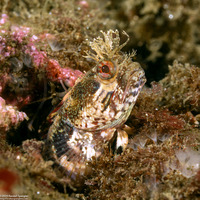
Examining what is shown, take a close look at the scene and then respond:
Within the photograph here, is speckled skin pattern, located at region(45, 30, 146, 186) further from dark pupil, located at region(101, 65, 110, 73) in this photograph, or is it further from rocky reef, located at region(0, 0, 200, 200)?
rocky reef, located at region(0, 0, 200, 200)

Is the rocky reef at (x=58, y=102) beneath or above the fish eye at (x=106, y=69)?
beneath

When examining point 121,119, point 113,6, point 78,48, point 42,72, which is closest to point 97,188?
point 121,119

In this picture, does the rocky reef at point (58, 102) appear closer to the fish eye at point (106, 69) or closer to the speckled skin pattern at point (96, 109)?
the speckled skin pattern at point (96, 109)

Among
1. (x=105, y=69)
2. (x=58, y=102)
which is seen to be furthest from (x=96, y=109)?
(x=58, y=102)

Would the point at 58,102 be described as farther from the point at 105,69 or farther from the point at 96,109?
the point at 105,69

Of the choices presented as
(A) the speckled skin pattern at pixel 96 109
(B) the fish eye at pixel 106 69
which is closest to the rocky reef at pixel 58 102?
(A) the speckled skin pattern at pixel 96 109

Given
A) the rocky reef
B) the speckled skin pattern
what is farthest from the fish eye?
the rocky reef
